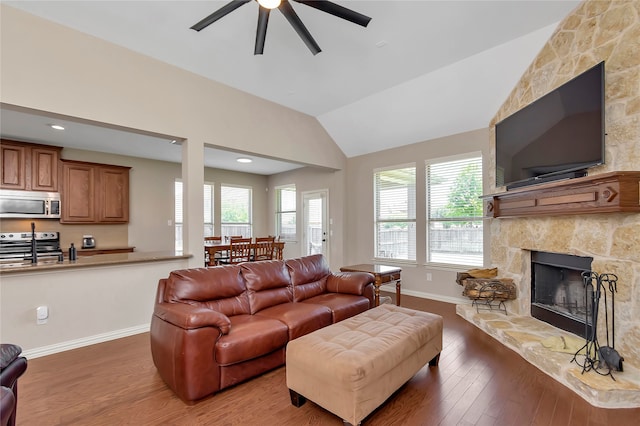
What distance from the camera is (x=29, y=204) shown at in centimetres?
502

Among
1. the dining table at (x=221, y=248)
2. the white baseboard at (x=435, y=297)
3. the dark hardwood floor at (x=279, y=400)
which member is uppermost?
the dining table at (x=221, y=248)

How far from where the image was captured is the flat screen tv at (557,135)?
8.65ft

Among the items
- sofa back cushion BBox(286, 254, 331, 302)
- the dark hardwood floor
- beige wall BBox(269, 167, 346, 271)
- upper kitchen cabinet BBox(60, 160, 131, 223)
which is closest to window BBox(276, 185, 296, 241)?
beige wall BBox(269, 167, 346, 271)

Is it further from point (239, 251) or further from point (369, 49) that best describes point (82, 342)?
point (369, 49)

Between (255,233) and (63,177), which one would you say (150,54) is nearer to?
(63,177)

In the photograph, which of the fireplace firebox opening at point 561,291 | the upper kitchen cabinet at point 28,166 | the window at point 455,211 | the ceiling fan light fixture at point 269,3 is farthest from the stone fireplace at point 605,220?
the upper kitchen cabinet at point 28,166

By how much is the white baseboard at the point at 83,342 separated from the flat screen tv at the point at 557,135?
15.8ft

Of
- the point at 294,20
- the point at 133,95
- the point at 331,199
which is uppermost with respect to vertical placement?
the point at 294,20

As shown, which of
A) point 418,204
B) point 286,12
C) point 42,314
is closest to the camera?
point 286,12

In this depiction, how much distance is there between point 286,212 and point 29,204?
5.05 metres

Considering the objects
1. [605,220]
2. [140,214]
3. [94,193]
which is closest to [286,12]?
[605,220]

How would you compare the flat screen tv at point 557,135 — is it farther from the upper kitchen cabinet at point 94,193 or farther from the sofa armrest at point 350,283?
the upper kitchen cabinet at point 94,193

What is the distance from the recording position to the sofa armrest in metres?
3.54

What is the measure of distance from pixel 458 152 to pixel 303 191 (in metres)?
3.72
